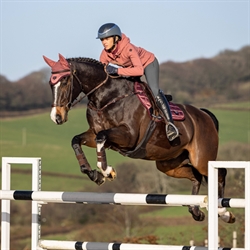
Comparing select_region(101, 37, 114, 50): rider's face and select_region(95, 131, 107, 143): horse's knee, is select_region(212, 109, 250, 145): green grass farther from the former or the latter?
select_region(95, 131, 107, 143): horse's knee

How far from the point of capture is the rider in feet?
22.4

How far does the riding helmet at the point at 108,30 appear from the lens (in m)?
6.77

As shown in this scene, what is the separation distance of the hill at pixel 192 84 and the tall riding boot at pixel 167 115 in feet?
102

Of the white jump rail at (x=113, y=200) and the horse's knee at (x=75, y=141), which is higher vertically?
the horse's knee at (x=75, y=141)

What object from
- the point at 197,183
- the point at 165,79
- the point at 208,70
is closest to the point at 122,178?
the point at 165,79

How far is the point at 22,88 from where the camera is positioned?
148 feet

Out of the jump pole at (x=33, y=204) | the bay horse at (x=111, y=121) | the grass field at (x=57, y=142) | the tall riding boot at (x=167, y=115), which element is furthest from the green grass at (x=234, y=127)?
the jump pole at (x=33, y=204)

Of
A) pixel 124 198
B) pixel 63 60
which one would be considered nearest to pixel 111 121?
pixel 63 60

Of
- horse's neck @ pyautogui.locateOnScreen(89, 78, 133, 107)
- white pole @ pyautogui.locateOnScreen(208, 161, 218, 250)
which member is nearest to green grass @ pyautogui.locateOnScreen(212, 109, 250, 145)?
horse's neck @ pyautogui.locateOnScreen(89, 78, 133, 107)

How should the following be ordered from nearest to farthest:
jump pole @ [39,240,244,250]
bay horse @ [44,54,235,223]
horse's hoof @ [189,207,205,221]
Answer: jump pole @ [39,240,244,250], bay horse @ [44,54,235,223], horse's hoof @ [189,207,205,221]

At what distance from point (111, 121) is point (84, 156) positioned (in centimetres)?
52

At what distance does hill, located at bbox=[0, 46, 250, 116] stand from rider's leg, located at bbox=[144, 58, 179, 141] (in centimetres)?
3116

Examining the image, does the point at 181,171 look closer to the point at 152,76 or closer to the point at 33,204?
the point at 152,76

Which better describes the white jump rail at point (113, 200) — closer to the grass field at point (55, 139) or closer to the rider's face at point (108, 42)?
the rider's face at point (108, 42)
